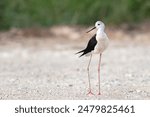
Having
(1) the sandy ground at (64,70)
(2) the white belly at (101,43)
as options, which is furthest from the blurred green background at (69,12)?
(2) the white belly at (101,43)

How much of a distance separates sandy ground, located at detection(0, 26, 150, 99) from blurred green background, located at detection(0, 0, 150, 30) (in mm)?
1080

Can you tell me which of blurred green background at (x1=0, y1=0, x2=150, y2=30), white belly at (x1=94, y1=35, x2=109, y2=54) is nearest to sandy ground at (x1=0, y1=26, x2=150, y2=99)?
white belly at (x1=94, y1=35, x2=109, y2=54)

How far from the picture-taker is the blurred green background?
18625 mm

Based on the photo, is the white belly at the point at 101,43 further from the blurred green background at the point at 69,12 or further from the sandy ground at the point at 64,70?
the blurred green background at the point at 69,12

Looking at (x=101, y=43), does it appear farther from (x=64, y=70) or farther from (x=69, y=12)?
(x=69, y=12)

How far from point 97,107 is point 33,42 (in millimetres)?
9999

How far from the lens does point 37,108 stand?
7582 millimetres

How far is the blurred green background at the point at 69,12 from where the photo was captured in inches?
733

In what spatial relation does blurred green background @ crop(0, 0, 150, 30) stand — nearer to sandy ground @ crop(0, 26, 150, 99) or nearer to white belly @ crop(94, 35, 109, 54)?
sandy ground @ crop(0, 26, 150, 99)

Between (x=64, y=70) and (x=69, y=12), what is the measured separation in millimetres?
7080

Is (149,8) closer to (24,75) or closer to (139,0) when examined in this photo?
(139,0)

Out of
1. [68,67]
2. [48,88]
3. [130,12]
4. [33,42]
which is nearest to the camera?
[48,88]

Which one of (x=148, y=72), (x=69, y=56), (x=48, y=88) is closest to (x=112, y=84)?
(x=48, y=88)

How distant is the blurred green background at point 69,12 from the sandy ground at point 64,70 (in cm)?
108
